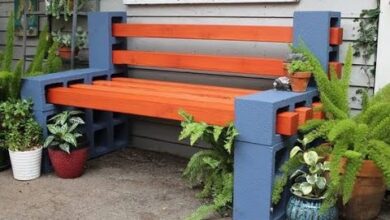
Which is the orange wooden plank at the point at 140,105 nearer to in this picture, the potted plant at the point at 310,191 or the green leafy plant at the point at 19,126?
the green leafy plant at the point at 19,126

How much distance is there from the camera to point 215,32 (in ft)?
10.9

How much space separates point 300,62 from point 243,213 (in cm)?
90

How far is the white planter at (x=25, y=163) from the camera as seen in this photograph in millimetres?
3277

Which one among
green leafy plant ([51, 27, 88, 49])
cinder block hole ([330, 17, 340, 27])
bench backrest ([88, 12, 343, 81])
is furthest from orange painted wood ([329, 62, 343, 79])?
green leafy plant ([51, 27, 88, 49])

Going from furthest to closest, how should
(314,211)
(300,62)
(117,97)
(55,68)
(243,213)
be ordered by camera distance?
(55,68) < (117,97) < (300,62) < (243,213) < (314,211)

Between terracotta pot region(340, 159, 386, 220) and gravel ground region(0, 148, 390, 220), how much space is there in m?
0.16

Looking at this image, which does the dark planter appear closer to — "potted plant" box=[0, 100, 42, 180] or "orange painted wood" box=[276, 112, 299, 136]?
"potted plant" box=[0, 100, 42, 180]

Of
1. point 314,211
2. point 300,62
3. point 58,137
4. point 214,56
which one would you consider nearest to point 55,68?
point 58,137

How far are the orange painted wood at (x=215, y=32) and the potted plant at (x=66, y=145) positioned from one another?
2.58ft

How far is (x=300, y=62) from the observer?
2.76 metres

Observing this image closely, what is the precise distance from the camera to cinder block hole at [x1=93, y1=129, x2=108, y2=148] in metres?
3.97

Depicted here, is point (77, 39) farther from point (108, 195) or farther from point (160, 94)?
point (108, 195)

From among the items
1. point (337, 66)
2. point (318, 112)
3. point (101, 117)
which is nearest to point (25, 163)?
point (101, 117)

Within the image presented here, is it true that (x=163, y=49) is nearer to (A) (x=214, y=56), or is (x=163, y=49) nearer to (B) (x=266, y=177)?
(A) (x=214, y=56)
